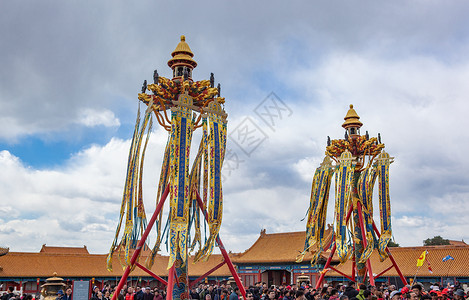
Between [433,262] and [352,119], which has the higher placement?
[352,119]

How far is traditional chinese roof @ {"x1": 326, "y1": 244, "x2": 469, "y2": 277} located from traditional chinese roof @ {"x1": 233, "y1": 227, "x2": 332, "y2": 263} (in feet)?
12.7

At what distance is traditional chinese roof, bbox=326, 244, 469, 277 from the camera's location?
26688 millimetres

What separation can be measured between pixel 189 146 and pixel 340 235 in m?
8.31

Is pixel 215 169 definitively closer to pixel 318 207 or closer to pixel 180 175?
pixel 180 175

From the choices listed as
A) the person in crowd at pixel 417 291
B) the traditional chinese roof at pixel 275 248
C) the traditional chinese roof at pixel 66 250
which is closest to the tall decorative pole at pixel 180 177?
the person in crowd at pixel 417 291

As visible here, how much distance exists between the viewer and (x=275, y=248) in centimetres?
3556

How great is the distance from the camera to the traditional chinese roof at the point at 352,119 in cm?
1953

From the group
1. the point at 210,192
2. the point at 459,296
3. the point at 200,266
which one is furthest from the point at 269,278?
the point at 459,296

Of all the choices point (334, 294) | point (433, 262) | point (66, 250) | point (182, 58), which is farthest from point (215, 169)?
point (66, 250)

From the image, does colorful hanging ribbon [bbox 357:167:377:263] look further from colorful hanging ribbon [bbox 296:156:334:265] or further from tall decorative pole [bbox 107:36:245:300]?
tall decorative pole [bbox 107:36:245:300]

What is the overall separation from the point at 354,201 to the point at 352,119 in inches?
146

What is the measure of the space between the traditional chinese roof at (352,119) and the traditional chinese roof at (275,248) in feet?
49.5

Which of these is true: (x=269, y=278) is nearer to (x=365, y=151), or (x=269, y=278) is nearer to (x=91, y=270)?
(x=91, y=270)

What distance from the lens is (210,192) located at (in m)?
11.4
